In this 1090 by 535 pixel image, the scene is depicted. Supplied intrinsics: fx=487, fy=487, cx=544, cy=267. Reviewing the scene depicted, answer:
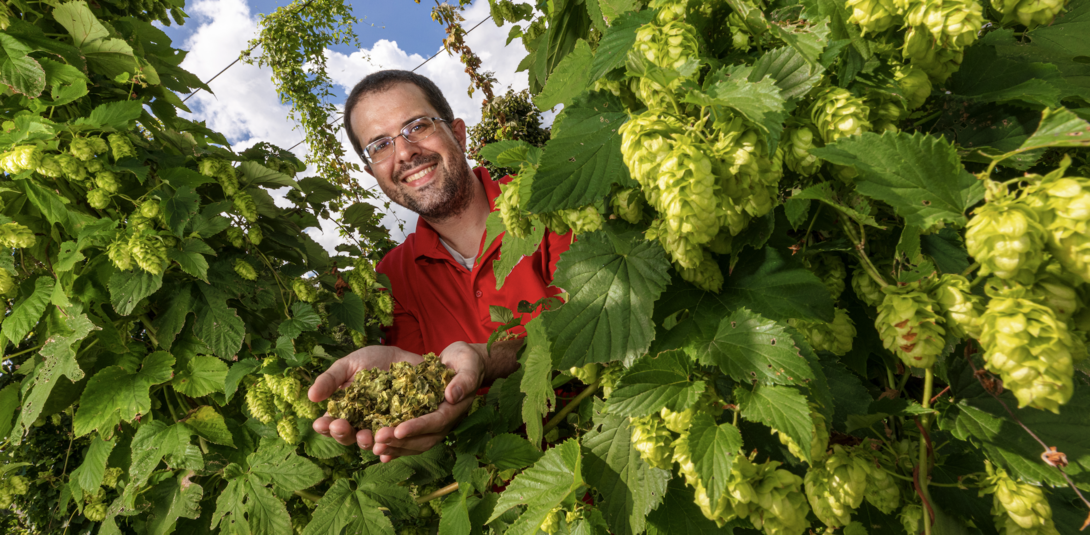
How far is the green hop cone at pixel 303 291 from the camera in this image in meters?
1.68

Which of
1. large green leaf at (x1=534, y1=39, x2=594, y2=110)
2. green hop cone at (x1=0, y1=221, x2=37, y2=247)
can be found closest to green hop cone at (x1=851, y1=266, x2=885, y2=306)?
large green leaf at (x1=534, y1=39, x2=594, y2=110)

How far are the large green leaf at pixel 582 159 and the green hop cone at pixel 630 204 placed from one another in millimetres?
42

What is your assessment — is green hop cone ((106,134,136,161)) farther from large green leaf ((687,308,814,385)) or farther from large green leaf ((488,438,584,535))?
large green leaf ((687,308,814,385))

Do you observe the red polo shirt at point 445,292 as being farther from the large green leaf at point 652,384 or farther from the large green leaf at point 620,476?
the large green leaf at point 652,384

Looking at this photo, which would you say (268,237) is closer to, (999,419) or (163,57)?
(163,57)

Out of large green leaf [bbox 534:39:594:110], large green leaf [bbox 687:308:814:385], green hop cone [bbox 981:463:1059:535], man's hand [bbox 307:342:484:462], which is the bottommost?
green hop cone [bbox 981:463:1059:535]

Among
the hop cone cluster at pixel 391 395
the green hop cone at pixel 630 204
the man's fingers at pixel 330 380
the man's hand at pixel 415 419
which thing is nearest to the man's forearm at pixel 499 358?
the man's hand at pixel 415 419

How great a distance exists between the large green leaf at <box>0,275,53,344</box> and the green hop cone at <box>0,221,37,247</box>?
0.49ft

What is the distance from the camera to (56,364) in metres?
1.46

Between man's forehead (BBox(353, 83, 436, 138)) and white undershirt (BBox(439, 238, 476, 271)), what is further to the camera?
white undershirt (BBox(439, 238, 476, 271))

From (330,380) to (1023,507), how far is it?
153cm

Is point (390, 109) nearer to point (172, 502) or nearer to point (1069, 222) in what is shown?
point (172, 502)

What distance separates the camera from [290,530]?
1.51 m

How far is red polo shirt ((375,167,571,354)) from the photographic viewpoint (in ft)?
8.00
